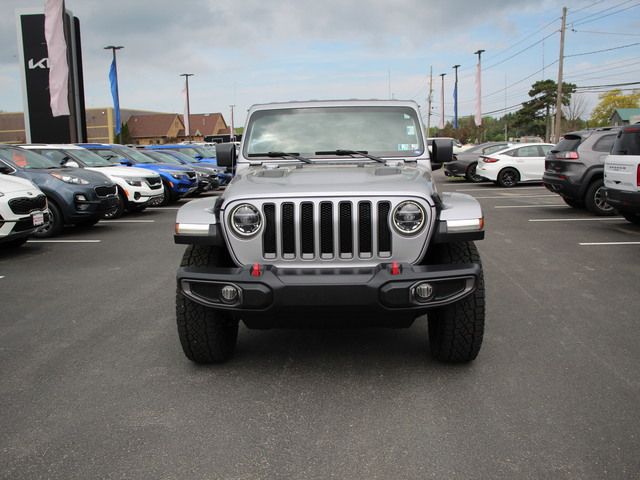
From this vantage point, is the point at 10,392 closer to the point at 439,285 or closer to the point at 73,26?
the point at 439,285

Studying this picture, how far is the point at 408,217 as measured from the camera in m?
3.86

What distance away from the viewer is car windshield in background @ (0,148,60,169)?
36.3ft

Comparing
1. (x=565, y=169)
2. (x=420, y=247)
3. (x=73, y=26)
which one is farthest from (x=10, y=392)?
(x=73, y=26)

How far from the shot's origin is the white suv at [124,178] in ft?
44.4

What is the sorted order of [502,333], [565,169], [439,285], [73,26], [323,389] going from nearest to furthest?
1. [439,285]
2. [323,389]
3. [502,333]
4. [565,169]
5. [73,26]

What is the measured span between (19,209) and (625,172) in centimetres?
892

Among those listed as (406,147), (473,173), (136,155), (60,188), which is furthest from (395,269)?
(473,173)

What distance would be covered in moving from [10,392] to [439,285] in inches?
110

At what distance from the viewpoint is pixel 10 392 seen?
3992mm

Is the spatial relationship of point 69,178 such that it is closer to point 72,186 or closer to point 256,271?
point 72,186

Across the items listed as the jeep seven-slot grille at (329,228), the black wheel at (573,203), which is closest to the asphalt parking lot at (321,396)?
the jeep seven-slot grille at (329,228)

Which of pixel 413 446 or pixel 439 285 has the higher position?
pixel 439 285

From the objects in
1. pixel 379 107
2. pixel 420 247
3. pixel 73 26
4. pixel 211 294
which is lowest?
pixel 211 294

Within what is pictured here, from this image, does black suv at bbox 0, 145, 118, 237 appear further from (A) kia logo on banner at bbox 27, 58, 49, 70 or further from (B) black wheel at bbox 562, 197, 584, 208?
(A) kia logo on banner at bbox 27, 58, 49, 70
